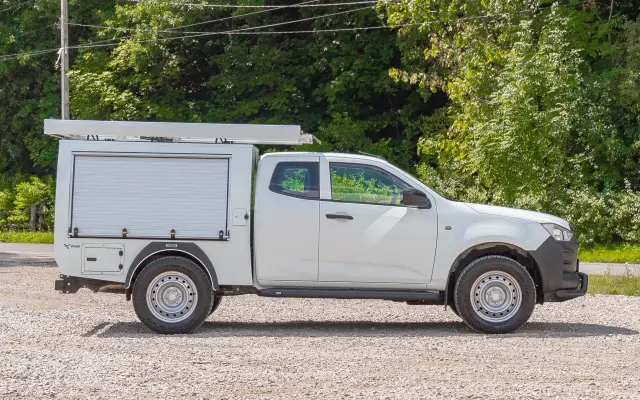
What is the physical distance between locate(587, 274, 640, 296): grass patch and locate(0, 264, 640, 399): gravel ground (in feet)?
5.11

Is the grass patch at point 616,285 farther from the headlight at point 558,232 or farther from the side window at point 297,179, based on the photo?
the side window at point 297,179

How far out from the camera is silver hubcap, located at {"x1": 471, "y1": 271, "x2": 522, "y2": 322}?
40.7 ft

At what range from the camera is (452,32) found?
33.6 m

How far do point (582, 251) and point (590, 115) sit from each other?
398 cm

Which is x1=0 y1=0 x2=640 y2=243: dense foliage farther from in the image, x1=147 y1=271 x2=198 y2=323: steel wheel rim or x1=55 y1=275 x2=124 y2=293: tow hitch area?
x1=55 y1=275 x2=124 y2=293: tow hitch area

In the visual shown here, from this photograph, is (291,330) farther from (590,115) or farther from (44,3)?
A: (44,3)

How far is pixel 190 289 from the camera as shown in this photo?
1248 cm

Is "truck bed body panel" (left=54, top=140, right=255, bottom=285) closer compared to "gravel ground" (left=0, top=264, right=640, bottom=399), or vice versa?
"gravel ground" (left=0, top=264, right=640, bottom=399)

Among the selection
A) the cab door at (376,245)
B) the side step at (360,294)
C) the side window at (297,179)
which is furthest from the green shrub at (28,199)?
the cab door at (376,245)

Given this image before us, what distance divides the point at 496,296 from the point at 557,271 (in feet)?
2.50

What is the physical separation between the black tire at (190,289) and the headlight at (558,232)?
399 centimetres

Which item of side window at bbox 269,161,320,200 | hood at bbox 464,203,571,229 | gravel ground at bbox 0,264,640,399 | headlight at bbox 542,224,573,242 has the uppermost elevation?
side window at bbox 269,161,320,200

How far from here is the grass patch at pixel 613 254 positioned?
25.9 metres

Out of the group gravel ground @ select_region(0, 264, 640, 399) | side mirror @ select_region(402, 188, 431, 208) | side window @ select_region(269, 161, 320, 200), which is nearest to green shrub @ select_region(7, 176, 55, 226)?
gravel ground @ select_region(0, 264, 640, 399)
